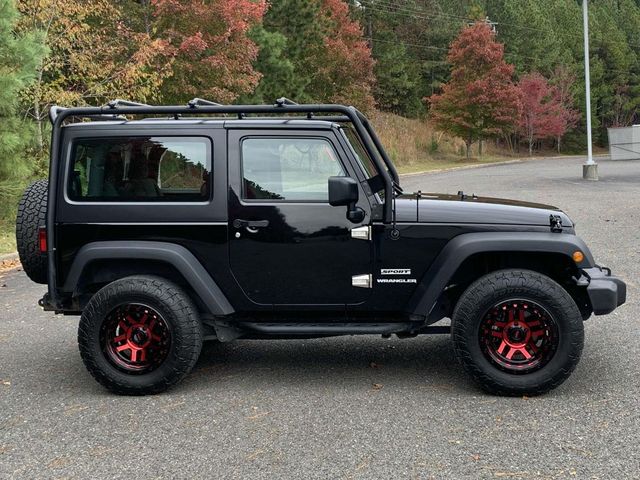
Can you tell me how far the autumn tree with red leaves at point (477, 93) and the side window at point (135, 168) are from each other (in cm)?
4770

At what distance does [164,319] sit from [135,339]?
285 mm

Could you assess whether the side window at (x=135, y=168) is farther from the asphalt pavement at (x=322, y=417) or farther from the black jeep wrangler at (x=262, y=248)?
the asphalt pavement at (x=322, y=417)

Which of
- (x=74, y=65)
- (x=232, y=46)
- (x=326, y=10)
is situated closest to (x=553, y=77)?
(x=326, y=10)

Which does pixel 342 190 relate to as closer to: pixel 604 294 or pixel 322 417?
pixel 322 417

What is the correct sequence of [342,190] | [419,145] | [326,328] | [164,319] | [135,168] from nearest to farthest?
[342,190] → [164,319] → [326,328] → [135,168] → [419,145]

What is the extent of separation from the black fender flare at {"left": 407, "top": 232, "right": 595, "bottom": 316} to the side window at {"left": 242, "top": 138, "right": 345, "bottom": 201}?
3.01 ft

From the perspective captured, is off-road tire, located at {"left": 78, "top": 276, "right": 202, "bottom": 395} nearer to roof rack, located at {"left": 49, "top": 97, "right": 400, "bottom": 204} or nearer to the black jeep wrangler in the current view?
the black jeep wrangler

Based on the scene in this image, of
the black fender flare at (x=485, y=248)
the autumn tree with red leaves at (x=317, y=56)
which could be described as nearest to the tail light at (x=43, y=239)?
the black fender flare at (x=485, y=248)

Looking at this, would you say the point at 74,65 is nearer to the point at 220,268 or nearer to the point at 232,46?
the point at 232,46

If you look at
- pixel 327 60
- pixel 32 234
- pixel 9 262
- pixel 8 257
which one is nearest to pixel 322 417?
pixel 32 234

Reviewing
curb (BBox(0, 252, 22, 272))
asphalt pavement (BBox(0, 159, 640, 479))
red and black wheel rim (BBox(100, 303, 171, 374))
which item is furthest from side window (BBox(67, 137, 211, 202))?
curb (BBox(0, 252, 22, 272))

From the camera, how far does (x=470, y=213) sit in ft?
16.2

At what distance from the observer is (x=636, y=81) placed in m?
78.4

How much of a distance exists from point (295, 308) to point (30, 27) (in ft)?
41.9
